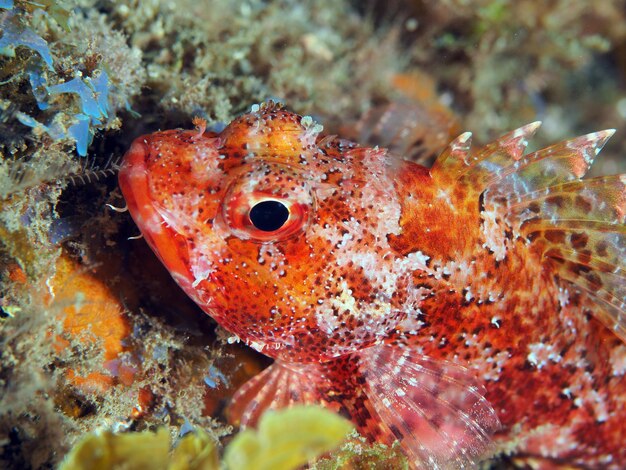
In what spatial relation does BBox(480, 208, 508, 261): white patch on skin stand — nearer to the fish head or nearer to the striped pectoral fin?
the striped pectoral fin

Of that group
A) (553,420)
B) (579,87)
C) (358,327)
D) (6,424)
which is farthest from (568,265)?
(579,87)

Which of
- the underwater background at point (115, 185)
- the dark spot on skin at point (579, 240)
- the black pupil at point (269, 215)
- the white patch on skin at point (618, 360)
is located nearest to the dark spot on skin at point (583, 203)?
the dark spot on skin at point (579, 240)

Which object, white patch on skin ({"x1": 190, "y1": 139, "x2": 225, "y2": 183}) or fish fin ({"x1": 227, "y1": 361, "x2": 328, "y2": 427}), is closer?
white patch on skin ({"x1": 190, "y1": 139, "x2": 225, "y2": 183})

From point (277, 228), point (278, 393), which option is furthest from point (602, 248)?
point (278, 393)

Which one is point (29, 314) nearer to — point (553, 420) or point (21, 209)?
point (21, 209)

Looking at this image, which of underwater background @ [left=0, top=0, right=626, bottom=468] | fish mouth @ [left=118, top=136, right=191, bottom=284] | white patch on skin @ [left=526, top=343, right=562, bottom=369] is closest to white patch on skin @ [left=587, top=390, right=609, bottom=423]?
white patch on skin @ [left=526, top=343, right=562, bottom=369]

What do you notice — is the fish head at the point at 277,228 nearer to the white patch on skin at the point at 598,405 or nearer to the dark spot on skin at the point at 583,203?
the dark spot on skin at the point at 583,203
